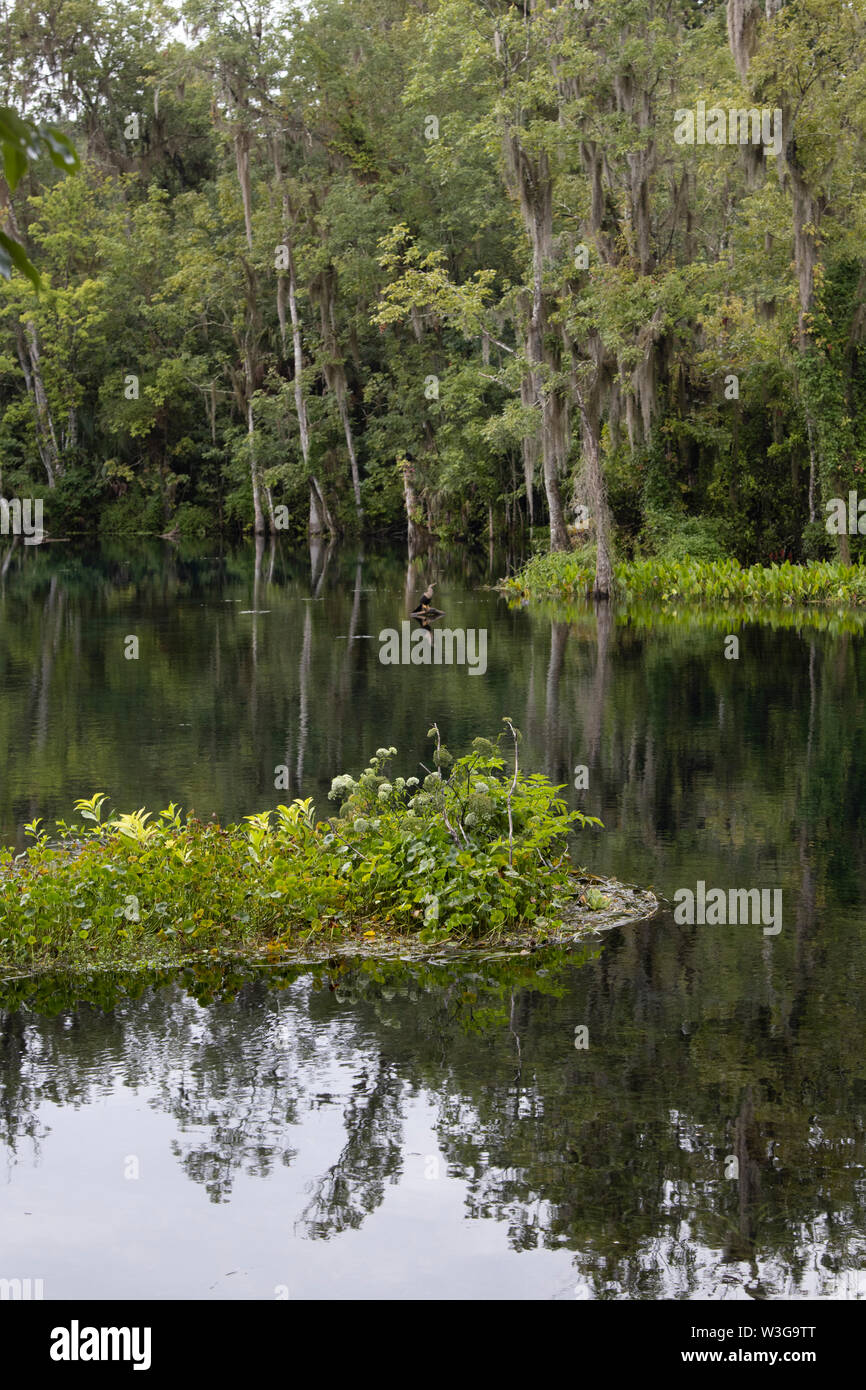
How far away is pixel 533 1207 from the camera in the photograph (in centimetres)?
617

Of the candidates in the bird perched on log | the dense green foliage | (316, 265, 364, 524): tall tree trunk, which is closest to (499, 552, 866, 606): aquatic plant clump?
the dense green foliage

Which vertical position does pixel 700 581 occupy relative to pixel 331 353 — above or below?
below

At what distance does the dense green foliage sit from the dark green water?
4.30 m

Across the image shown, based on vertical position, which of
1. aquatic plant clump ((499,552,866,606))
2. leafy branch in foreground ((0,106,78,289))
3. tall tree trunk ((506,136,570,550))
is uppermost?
tall tree trunk ((506,136,570,550))

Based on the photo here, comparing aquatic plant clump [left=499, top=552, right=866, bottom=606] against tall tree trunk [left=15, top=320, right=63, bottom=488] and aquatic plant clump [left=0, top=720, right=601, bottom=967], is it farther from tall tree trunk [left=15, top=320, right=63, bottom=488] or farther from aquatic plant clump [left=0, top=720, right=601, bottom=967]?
tall tree trunk [left=15, top=320, right=63, bottom=488]

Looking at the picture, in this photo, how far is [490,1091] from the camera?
7.35 meters

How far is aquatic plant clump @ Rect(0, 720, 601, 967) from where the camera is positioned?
30.7 feet

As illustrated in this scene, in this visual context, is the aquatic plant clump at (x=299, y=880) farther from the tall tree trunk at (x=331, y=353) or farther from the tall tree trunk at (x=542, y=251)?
the tall tree trunk at (x=331, y=353)

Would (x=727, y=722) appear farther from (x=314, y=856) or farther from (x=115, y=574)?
(x=115, y=574)

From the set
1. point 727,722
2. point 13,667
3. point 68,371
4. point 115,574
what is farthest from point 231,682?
point 68,371

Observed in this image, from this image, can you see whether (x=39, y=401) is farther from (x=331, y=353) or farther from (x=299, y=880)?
(x=299, y=880)

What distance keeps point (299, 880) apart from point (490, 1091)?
2.66 meters

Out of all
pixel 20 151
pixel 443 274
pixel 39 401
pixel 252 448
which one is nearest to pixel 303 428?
pixel 252 448

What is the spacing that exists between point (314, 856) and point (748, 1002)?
9.46 feet
